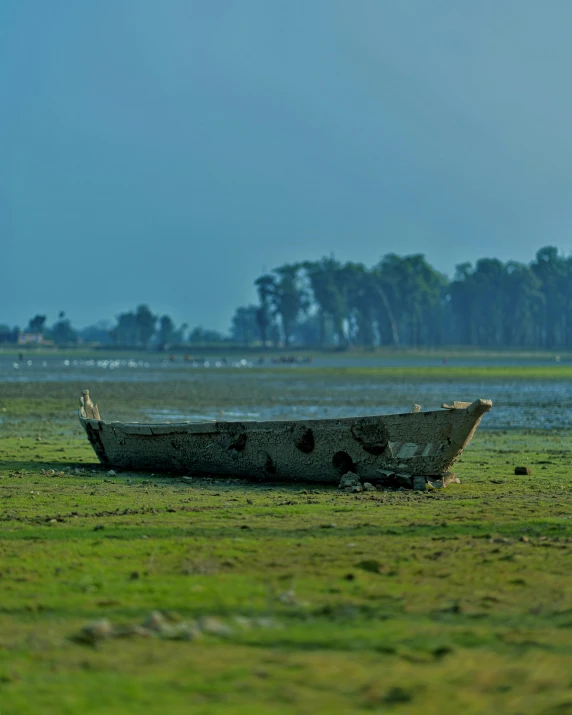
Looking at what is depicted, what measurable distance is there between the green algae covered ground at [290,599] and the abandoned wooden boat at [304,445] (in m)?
0.71

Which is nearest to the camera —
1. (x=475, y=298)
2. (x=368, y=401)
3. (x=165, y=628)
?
(x=165, y=628)

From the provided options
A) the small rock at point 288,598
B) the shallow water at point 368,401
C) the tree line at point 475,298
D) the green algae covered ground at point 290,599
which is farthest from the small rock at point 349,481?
the tree line at point 475,298

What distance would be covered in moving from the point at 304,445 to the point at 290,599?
25.7ft

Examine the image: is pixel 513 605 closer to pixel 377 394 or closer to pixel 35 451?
pixel 35 451

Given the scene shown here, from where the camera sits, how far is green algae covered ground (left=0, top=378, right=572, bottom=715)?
5.45 m

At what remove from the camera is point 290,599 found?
738cm

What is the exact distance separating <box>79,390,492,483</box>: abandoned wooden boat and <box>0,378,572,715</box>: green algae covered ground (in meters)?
0.71

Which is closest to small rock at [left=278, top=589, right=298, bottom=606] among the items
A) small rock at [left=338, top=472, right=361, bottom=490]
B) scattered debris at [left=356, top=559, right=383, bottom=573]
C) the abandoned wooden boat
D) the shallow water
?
scattered debris at [left=356, top=559, right=383, bottom=573]

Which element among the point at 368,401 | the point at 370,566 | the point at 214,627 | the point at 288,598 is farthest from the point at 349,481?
the point at 368,401

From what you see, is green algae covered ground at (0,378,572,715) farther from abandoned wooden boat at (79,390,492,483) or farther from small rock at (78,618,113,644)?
abandoned wooden boat at (79,390,492,483)

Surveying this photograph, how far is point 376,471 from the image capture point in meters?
14.7

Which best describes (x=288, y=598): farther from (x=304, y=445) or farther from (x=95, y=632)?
(x=304, y=445)

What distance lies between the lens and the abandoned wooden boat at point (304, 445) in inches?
559

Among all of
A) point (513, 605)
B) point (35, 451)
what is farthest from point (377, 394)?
point (513, 605)
